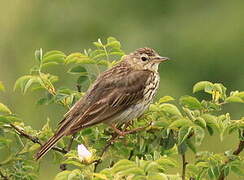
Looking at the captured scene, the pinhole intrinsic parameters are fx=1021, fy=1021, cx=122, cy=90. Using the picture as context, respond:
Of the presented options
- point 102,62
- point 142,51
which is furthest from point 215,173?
point 142,51

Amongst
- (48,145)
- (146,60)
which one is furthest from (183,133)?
(146,60)

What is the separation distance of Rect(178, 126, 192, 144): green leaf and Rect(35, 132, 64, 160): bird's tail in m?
0.78

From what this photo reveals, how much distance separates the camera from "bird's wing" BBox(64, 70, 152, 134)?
6.57 meters

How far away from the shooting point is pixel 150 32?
749 inches

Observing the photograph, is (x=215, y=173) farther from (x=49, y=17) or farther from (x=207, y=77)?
(x=49, y=17)

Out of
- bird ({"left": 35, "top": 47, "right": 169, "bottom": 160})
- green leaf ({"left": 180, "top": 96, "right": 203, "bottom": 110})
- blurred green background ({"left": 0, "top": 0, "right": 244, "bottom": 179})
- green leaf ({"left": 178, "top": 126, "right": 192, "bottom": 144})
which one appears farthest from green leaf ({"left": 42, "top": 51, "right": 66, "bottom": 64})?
blurred green background ({"left": 0, "top": 0, "right": 244, "bottom": 179})

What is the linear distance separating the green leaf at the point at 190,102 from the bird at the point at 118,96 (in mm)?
515

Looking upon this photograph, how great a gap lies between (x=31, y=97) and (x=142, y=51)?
7.72 m

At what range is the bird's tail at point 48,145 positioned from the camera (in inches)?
221

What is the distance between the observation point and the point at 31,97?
15141 mm

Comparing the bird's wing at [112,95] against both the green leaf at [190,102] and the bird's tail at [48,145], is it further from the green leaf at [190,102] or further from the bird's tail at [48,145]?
the green leaf at [190,102]

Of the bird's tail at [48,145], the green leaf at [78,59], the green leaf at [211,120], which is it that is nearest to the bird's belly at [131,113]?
the green leaf at [78,59]

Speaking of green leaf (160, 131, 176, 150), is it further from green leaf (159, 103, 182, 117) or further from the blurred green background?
the blurred green background

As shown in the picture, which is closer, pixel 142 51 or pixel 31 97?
pixel 142 51
